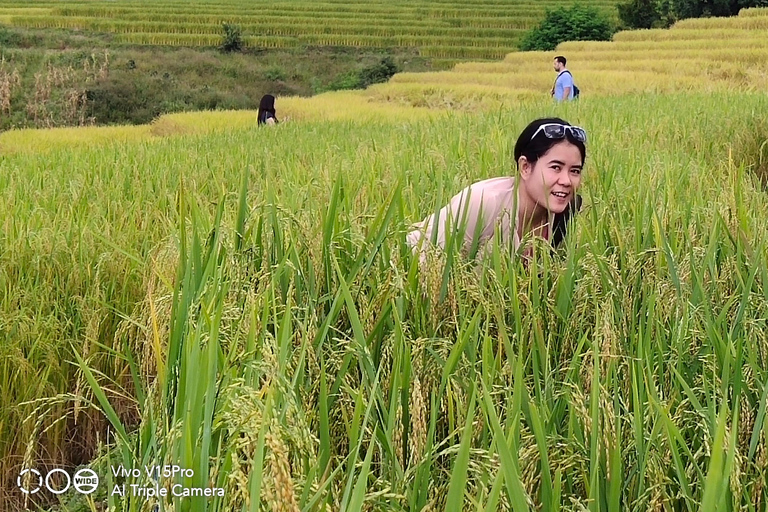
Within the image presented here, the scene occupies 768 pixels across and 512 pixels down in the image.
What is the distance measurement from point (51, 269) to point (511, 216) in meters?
1.08

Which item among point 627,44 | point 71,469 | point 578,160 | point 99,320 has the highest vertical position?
point 627,44

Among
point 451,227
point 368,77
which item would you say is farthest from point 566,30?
point 451,227

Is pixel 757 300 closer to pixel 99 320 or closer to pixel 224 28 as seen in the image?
pixel 99 320

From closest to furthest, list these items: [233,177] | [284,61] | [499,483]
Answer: [499,483] < [233,177] < [284,61]

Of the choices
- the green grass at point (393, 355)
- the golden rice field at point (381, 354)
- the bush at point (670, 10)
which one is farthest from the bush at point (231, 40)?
the green grass at point (393, 355)

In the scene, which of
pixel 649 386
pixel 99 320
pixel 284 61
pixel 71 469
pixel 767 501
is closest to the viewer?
pixel 767 501

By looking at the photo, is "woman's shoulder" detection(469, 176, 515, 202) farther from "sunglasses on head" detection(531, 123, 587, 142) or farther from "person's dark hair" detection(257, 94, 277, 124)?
"person's dark hair" detection(257, 94, 277, 124)

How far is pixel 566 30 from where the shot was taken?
100ft

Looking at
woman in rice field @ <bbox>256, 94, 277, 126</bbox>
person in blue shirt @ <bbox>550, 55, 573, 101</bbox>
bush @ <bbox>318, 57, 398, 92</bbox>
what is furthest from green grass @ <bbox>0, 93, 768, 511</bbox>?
bush @ <bbox>318, 57, 398, 92</bbox>

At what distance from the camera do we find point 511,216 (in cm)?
143

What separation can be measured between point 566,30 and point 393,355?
3231 centimetres

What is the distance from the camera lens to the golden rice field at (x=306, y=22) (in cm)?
3256

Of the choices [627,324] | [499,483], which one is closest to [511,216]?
[627,324]

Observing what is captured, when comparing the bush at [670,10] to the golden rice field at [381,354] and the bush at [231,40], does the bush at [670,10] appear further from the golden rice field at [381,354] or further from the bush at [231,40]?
the golden rice field at [381,354]
